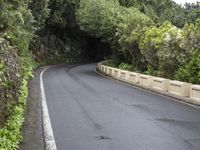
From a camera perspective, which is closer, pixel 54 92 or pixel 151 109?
pixel 151 109

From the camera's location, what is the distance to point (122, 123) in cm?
1128

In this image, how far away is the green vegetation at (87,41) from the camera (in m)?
13.8

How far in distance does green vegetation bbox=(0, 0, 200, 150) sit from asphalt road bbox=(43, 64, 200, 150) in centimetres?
133

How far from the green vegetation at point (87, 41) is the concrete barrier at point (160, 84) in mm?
1005

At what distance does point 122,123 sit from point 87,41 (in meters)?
64.1

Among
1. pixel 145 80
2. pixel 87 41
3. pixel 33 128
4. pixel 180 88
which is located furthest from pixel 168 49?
pixel 87 41

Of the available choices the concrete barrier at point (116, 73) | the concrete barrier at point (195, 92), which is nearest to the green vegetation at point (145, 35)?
the concrete barrier at point (116, 73)

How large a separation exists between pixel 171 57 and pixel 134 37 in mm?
9339

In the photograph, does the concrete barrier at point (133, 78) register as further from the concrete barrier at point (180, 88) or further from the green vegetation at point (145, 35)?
the concrete barrier at point (180, 88)

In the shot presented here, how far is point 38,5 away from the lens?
39062 mm

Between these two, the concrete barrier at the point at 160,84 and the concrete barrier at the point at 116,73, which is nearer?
the concrete barrier at the point at 160,84

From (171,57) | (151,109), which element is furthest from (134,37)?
(151,109)

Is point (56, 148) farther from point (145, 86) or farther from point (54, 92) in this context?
point (145, 86)

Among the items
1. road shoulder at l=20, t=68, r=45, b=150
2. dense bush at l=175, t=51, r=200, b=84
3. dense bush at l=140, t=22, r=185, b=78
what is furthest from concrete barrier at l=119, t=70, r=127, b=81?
road shoulder at l=20, t=68, r=45, b=150
